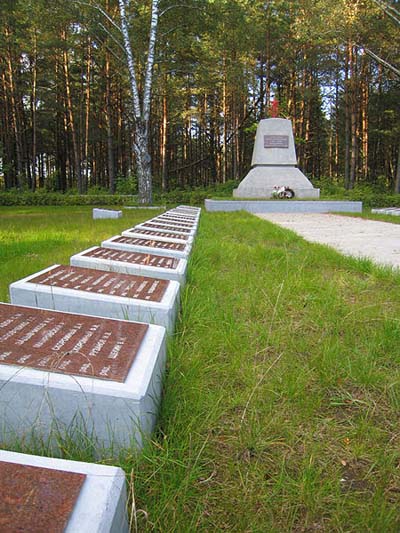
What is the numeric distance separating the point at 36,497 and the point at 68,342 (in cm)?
67

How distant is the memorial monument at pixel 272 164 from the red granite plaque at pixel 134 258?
1308 cm

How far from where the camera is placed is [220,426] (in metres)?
1.26

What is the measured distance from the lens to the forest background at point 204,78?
1528 centimetres

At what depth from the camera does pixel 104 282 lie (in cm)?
217

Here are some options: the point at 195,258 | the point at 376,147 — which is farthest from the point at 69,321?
the point at 376,147

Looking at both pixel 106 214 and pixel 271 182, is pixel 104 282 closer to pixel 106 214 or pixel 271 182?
pixel 106 214

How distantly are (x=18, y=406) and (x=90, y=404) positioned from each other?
8.2 inches

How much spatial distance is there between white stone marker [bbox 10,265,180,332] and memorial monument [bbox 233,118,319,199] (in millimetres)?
14077

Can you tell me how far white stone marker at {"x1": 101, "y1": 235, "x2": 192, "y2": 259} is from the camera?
10.8ft

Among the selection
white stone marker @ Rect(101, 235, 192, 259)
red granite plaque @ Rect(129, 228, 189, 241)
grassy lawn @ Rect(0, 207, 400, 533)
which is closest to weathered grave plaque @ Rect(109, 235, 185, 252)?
white stone marker @ Rect(101, 235, 192, 259)

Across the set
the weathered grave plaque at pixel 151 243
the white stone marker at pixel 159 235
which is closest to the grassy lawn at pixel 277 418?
the weathered grave plaque at pixel 151 243

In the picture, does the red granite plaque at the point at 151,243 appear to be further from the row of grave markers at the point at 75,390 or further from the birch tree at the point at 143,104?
the birch tree at the point at 143,104

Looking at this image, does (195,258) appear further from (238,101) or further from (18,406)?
(238,101)

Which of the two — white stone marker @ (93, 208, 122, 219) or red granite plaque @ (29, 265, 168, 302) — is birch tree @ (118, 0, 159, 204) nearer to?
white stone marker @ (93, 208, 122, 219)
